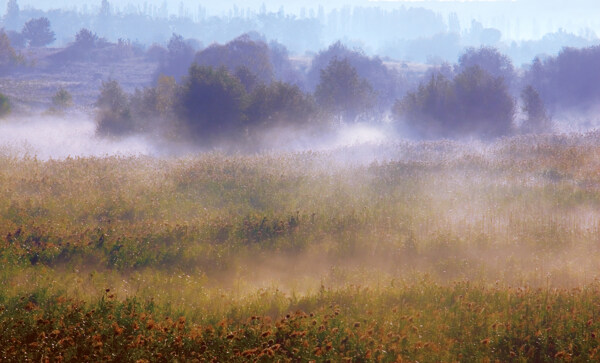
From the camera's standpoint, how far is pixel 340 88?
54969mm

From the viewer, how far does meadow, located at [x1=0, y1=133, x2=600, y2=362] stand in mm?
6566

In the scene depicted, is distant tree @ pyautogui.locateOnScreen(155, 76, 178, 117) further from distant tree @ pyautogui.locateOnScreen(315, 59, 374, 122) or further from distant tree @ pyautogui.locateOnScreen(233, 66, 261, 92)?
distant tree @ pyautogui.locateOnScreen(315, 59, 374, 122)

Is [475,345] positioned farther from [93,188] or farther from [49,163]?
[49,163]

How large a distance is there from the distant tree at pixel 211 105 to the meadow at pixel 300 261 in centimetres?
1825

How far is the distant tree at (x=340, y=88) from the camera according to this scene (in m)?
53.8

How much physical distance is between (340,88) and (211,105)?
20649 mm

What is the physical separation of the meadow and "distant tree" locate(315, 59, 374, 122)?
110ft

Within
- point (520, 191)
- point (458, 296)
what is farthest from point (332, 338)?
point (520, 191)

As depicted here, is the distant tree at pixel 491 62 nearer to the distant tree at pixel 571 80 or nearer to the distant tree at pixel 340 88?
the distant tree at pixel 571 80

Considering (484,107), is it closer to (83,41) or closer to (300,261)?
(300,261)

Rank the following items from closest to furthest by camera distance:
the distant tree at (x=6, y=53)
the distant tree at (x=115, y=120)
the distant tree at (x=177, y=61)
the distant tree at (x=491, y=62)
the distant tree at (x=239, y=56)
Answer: the distant tree at (x=115, y=120) → the distant tree at (x=239, y=56) → the distant tree at (x=491, y=62) → the distant tree at (x=6, y=53) → the distant tree at (x=177, y=61)

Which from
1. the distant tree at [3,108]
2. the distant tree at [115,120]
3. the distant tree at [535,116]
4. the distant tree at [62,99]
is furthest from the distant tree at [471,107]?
the distant tree at [62,99]

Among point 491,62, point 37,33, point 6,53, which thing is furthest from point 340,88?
point 37,33

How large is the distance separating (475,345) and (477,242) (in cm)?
553
